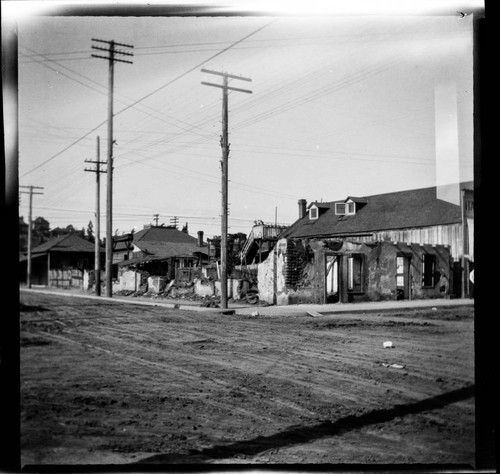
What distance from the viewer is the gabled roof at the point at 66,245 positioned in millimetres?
3011

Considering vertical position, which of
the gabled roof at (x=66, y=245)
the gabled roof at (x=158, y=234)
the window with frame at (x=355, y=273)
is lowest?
the window with frame at (x=355, y=273)

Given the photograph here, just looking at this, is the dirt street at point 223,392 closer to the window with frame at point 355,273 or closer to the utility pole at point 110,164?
the utility pole at point 110,164

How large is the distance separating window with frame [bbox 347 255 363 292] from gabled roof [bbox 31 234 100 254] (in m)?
6.59

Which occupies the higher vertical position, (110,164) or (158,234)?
(110,164)

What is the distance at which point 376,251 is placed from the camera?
26.1 ft

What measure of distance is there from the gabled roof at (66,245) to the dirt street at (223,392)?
1.21ft

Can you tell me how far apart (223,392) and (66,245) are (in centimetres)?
171

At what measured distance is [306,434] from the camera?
303 cm

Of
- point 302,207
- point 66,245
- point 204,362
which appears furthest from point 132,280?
point 302,207

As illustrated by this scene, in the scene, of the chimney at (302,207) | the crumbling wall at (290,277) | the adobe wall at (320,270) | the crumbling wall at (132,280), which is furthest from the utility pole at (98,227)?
the crumbling wall at (290,277)

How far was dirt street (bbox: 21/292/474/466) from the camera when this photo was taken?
277 cm

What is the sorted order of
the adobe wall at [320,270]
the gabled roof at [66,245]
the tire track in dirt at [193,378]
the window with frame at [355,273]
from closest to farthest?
the gabled roof at [66,245] < the tire track in dirt at [193,378] < the adobe wall at [320,270] < the window with frame at [355,273]

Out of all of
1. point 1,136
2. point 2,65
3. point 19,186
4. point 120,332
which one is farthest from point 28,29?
point 120,332

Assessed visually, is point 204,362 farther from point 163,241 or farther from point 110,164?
point 110,164
